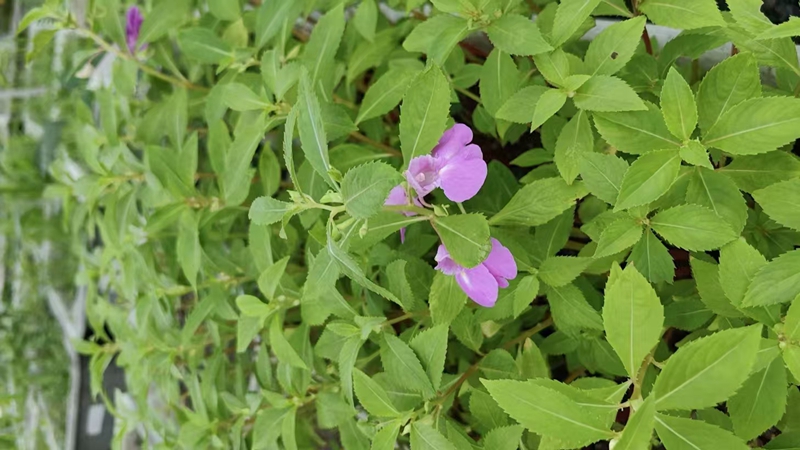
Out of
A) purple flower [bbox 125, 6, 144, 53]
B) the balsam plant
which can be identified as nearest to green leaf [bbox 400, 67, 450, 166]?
the balsam plant

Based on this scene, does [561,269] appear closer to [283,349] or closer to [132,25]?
[283,349]

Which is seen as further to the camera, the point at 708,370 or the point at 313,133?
the point at 313,133

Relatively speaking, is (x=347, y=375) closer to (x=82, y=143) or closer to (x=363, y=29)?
(x=363, y=29)

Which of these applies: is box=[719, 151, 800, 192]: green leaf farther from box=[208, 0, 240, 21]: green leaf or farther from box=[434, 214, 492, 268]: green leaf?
box=[208, 0, 240, 21]: green leaf

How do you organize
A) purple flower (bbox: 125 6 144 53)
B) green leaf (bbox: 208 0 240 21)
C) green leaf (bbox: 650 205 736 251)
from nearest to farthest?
1. green leaf (bbox: 650 205 736 251)
2. green leaf (bbox: 208 0 240 21)
3. purple flower (bbox: 125 6 144 53)

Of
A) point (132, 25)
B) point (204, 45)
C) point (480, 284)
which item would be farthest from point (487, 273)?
point (132, 25)

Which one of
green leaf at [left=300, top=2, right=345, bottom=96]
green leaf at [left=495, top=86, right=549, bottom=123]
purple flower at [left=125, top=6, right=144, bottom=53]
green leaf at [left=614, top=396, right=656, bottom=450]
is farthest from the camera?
purple flower at [left=125, top=6, right=144, bottom=53]

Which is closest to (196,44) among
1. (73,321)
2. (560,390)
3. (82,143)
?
(82,143)
